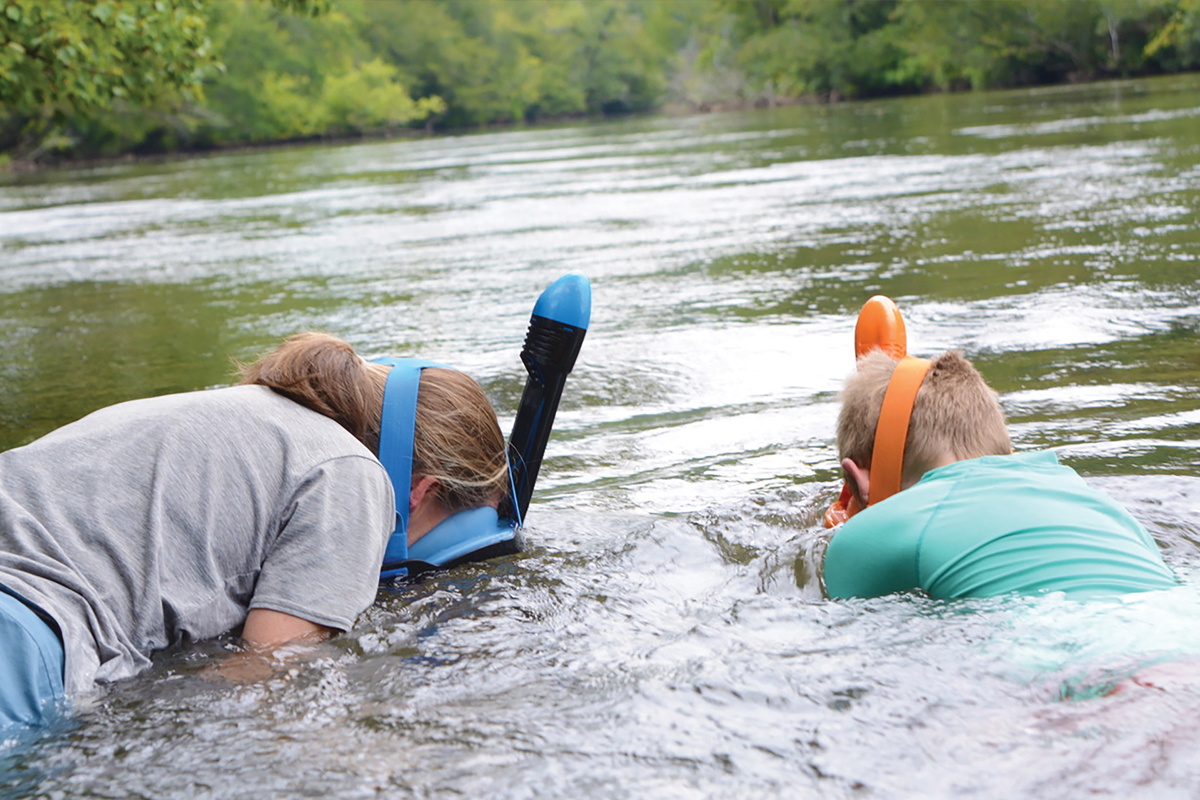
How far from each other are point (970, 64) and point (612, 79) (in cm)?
4761

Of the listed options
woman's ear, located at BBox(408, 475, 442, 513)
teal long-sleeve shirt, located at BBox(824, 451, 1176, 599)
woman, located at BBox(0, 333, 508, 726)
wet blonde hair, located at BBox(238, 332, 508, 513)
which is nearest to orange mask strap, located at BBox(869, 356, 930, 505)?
teal long-sleeve shirt, located at BBox(824, 451, 1176, 599)

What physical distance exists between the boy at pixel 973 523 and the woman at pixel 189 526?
121 cm

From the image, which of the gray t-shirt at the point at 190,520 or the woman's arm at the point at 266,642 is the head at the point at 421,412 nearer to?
the gray t-shirt at the point at 190,520

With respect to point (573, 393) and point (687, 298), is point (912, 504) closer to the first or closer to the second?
point (573, 393)

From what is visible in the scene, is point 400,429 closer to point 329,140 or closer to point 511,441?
point 511,441

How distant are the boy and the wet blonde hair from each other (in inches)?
37.7

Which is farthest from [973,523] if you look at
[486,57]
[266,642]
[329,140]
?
[486,57]

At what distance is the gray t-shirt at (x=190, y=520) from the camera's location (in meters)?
2.50

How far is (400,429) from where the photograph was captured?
2.88 m

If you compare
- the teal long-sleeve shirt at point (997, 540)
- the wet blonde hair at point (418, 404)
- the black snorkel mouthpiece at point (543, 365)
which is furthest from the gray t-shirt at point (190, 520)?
the teal long-sleeve shirt at point (997, 540)

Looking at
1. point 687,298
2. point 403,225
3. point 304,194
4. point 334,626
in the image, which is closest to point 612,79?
point 304,194

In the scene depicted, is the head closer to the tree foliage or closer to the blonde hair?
the blonde hair

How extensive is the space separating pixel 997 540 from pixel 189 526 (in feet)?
6.07

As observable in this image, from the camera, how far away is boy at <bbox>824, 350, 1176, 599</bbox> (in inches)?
102
